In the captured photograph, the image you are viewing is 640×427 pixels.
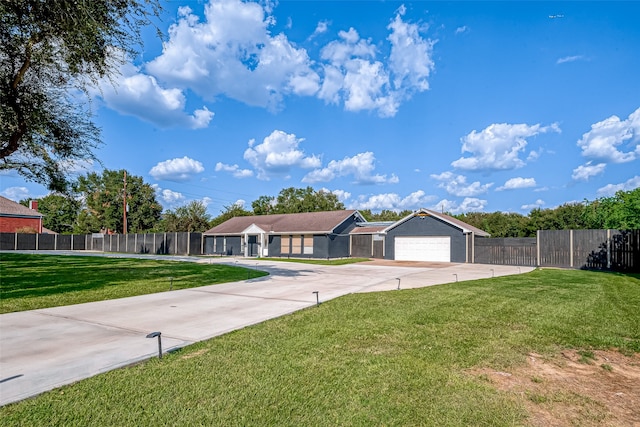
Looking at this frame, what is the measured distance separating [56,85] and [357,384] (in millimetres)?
11935

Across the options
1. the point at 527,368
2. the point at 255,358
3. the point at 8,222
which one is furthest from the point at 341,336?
the point at 8,222

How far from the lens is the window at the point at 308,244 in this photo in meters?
29.6

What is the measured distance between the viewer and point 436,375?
13.4 feet

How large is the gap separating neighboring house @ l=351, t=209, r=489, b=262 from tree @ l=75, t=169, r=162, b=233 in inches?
1402

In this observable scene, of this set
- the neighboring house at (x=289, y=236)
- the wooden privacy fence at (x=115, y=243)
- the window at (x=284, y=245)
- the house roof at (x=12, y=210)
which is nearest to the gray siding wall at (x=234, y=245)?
the neighboring house at (x=289, y=236)

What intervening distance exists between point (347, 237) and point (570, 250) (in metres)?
15.5

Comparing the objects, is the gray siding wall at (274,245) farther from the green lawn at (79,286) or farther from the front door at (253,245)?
the green lawn at (79,286)

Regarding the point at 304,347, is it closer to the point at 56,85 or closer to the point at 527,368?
the point at 527,368

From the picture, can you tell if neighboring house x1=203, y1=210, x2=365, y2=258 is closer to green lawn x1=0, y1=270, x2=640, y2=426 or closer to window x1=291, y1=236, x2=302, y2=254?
window x1=291, y1=236, x2=302, y2=254

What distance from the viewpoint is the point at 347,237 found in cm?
3061

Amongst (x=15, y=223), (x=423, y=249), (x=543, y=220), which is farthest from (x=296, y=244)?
(x=15, y=223)

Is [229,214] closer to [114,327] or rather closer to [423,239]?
[423,239]

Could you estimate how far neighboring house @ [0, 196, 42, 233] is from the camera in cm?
4103

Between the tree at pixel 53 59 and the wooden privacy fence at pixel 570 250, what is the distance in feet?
71.9
